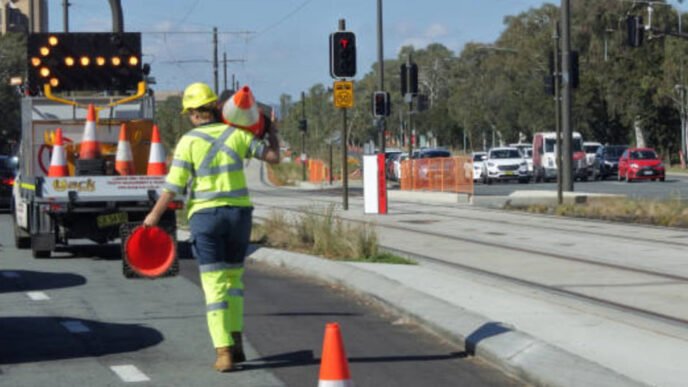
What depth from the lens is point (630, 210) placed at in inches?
1047

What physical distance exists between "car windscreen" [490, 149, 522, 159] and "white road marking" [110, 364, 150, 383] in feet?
155

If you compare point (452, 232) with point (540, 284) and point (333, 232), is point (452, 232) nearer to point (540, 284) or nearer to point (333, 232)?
point (333, 232)

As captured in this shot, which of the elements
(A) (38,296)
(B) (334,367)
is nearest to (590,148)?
(A) (38,296)

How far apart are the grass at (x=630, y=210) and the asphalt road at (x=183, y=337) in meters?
11.2

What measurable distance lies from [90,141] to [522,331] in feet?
31.9

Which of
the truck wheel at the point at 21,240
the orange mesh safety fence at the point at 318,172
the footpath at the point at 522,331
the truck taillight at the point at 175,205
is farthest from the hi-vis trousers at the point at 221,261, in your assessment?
the orange mesh safety fence at the point at 318,172

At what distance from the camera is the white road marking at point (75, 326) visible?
10719 millimetres

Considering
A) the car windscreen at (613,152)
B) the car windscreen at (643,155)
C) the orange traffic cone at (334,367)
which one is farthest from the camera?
the car windscreen at (613,152)

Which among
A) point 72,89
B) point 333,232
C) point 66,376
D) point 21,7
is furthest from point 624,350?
point 21,7

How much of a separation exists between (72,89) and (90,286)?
6.30m

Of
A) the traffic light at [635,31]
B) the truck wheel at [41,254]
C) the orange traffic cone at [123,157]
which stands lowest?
the truck wheel at [41,254]

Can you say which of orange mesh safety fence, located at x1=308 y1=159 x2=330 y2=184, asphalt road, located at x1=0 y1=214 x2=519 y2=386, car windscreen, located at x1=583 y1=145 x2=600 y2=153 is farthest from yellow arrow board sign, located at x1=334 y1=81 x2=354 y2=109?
car windscreen, located at x1=583 y1=145 x2=600 y2=153

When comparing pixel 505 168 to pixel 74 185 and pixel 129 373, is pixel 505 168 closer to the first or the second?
pixel 74 185

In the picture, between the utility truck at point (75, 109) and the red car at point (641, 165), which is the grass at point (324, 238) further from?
the red car at point (641, 165)
